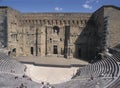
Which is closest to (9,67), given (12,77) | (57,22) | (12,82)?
(12,77)

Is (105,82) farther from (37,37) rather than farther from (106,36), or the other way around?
(37,37)

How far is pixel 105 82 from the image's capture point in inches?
651

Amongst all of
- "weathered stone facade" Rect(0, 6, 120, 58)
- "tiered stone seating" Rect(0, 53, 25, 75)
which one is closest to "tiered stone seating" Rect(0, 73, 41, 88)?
"tiered stone seating" Rect(0, 53, 25, 75)

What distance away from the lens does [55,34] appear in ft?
118

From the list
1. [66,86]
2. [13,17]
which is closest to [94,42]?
[13,17]

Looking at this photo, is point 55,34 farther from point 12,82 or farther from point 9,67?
point 12,82

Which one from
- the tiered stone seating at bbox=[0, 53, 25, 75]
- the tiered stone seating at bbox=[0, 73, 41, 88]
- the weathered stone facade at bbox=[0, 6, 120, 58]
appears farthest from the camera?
the weathered stone facade at bbox=[0, 6, 120, 58]

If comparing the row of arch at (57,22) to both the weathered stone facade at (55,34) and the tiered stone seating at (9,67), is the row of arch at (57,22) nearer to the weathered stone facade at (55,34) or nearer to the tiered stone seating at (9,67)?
the weathered stone facade at (55,34)

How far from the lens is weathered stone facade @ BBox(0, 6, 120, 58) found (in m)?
34.6

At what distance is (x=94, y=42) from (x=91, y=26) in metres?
2.60

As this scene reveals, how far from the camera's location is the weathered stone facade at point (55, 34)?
34562mm

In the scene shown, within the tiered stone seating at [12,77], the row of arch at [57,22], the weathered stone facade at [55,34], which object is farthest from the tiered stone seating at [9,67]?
the row of arch at [57,22]

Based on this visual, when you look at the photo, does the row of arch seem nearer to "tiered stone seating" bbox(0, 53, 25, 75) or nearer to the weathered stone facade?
the weathered stone facade

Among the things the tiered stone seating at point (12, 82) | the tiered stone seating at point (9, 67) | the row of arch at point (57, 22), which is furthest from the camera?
the row of arch at point (57, 22)
